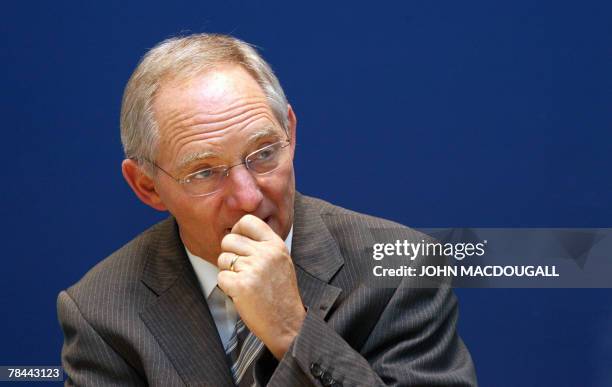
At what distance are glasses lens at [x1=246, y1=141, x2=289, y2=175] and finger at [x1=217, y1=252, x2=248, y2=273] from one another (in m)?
0.21

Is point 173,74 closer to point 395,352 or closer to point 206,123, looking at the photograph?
point 206,123

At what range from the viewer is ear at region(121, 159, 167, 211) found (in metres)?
2.35

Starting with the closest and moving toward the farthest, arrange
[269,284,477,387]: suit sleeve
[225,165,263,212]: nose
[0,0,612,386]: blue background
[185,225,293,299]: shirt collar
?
[269,284,477,387]: suit sleeve → [225,165,263,212]: nose → [185,225,293,299]: shirt collar → [0,0,612,386]: blue background

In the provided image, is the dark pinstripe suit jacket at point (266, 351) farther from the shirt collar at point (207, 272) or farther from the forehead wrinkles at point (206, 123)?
the forehead wrinkles at point (206, 123)

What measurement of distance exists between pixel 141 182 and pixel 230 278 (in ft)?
1.57

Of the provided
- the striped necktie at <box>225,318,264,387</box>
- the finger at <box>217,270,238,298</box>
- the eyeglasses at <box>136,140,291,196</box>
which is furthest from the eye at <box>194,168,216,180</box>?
the striped necktie at <box>225,318,264,387</box>

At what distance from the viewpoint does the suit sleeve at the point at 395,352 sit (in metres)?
1.98

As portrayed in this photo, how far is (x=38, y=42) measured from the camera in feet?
9.61

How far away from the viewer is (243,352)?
223 cm

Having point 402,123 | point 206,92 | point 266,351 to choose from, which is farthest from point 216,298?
point 402,123

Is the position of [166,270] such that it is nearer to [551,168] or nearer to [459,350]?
[459,350]

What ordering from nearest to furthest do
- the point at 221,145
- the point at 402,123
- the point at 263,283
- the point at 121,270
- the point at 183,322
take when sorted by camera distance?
the point at 263,283 → the point at 221,145 → the point at 183,322 → the point at 121,270 → the point at 402,123

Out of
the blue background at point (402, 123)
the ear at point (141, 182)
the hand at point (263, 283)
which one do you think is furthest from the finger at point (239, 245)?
the blue background at point (402, 123)

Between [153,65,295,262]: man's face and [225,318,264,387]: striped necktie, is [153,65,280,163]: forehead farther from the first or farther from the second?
[225,318,264,387]: striped necktie
